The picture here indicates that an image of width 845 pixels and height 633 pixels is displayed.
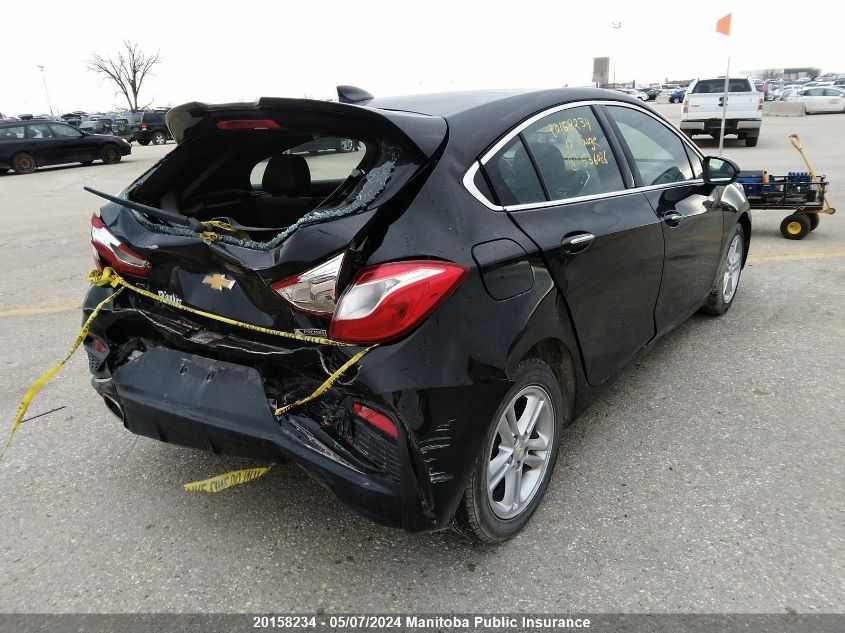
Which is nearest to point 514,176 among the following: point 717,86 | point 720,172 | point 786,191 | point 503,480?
point 503,480

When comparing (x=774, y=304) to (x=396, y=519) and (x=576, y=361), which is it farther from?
(x=396, y=519)

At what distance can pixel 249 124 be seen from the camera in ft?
8.13

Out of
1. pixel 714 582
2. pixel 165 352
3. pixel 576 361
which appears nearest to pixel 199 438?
pixel 165 352

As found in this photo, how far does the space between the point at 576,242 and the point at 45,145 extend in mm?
22329

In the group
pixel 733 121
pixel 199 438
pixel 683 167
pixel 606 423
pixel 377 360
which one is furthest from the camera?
pixel 733 121

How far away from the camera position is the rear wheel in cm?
2150

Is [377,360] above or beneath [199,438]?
above

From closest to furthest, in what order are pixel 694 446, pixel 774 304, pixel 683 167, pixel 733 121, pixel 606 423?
pixel 694 446 < pixel 606 423 < pixel 683 167 < pixel 774 304 < pixel 733 121

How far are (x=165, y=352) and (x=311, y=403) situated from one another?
28.4 inches

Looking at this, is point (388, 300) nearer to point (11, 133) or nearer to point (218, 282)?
point (218, 282)

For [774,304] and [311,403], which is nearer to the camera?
[311,403]

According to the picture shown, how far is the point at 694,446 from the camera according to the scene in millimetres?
3109

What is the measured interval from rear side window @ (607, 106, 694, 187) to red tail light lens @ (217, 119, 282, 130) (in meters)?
1.77

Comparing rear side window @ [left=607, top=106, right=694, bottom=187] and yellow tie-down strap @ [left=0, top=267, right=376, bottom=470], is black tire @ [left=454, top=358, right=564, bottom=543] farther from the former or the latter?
rear side window @ [left=607, top=106, right=694, bottom=187]
